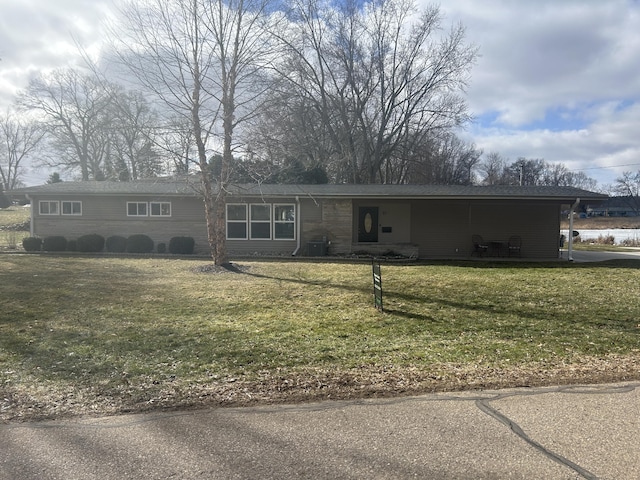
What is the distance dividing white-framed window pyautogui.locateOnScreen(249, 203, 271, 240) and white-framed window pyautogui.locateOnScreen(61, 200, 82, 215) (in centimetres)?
749

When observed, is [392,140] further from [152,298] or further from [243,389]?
[243,389]

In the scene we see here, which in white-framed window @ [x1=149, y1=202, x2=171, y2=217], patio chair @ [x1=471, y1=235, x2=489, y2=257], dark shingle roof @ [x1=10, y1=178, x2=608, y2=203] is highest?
dark shingle roof @ [x1=10, y1=178, x2=608, y2=203]

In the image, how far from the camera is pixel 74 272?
12406mm

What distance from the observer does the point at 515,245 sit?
1867cm

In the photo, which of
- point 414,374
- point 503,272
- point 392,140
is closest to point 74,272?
point 414,374

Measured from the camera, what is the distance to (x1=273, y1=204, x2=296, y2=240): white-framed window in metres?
18.8

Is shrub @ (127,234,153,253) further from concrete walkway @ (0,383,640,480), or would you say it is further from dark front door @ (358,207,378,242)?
concrete walkway @ (0,383,640,480)

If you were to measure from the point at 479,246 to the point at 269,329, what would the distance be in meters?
13.7

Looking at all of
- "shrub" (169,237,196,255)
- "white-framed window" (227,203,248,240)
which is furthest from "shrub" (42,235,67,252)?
"white-framed window" (227,203,248,240)

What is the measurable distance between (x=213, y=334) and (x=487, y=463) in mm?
4244

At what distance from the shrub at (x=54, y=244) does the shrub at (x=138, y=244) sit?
261cm

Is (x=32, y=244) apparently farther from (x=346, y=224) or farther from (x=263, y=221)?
(x=346, y=224)

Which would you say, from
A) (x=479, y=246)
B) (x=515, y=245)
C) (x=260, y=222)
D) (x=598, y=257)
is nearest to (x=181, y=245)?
(x=260, y=222)

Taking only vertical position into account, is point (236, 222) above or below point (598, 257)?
above
